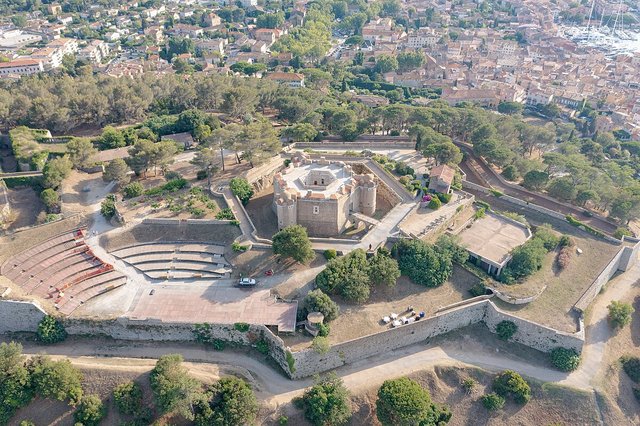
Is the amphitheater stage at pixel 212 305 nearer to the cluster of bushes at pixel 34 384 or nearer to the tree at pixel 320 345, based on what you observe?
the tree at pixel 320 345

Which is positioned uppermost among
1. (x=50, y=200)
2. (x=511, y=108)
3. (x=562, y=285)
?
(x=50, y=200)

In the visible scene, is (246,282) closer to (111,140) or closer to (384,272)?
(384,272)

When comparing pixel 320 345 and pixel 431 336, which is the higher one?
pixel 320 345

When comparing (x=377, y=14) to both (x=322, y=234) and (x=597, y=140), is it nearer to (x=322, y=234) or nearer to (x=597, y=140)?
(x=597, y=140)

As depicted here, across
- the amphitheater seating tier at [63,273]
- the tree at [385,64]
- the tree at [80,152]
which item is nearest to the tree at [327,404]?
the amphitheater seating tier at [63,273]

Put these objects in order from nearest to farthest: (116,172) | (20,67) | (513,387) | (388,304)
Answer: (513,387) → (388,304) → (116,172) → (20,67)

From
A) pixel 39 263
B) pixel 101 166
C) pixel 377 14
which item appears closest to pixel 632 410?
pixel 39 263

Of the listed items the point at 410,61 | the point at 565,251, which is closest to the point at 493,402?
the point at 565,251
